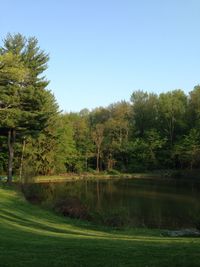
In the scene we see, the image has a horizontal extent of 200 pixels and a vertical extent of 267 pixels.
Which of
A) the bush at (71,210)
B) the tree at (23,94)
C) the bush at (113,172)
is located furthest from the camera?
the bush at (113,172)

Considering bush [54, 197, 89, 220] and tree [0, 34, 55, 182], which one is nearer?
bush [54, 197, 89, 220]

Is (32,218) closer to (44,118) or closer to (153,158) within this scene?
(44,118)

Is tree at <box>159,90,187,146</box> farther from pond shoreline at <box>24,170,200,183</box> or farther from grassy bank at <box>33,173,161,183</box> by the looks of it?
grassy bank at <box>33,173,161,183</box>

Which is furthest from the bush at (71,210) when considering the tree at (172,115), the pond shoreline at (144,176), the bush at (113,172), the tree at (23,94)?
the tree at (172,115)

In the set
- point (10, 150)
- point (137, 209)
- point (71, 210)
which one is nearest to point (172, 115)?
point (10, 150)

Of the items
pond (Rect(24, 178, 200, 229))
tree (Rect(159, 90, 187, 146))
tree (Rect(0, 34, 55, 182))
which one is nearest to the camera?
pond (Rect(24, 178, 200, 229))

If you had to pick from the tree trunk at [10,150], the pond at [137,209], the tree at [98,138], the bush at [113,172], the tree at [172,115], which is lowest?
the pond at [137,209]

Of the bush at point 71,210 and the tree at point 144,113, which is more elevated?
the tree at point 144,113

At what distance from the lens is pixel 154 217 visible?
20109mm

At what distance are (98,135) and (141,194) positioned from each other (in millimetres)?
30224

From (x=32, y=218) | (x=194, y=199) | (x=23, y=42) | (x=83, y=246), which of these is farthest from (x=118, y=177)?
(x=83, y=246)

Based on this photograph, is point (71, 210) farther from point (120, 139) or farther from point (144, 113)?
point (144, 113)

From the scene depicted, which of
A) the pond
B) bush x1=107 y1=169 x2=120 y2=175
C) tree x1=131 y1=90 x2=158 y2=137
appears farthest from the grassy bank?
the pond

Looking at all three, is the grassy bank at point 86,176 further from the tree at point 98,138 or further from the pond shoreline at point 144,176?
the tree at point 98,138
